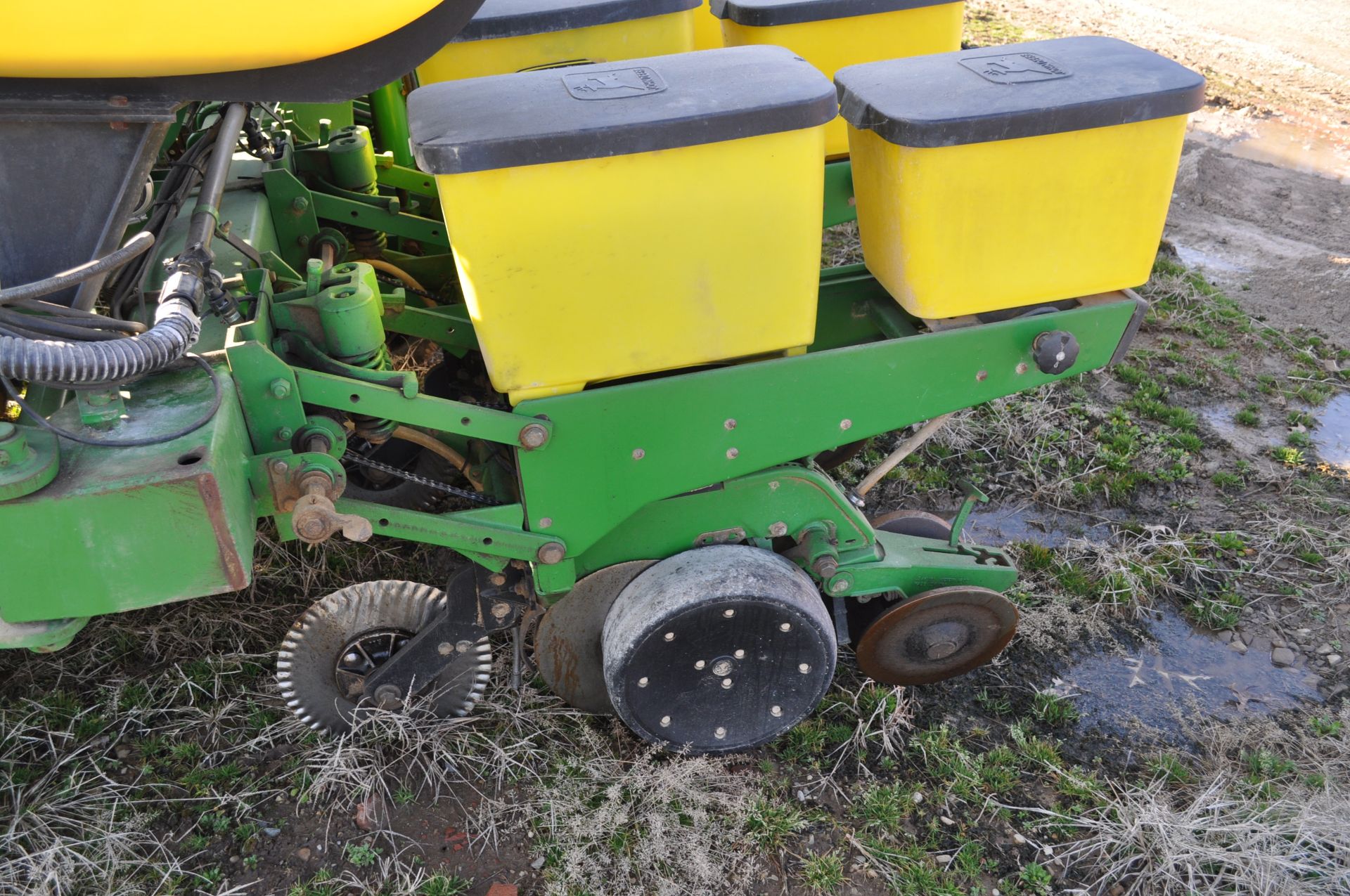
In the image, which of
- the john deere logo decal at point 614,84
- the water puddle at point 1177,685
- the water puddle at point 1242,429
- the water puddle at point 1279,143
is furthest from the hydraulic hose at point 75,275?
the water puddle at point 1279,143

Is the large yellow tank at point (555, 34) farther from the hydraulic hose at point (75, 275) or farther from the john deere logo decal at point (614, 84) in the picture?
the hydraulic hose at point (75, 275)

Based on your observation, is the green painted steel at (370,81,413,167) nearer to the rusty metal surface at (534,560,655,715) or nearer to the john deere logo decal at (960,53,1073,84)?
the rusty metal surface at (534,560,655,715)

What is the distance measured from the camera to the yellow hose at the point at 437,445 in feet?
8.10

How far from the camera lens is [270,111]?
316 cm

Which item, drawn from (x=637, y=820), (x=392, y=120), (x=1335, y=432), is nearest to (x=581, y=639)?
(x=637, y=820)

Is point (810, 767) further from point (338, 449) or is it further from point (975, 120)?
point (975, 120)

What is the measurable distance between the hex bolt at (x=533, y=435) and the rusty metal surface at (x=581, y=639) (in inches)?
19.1

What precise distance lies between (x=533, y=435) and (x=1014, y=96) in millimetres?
1165

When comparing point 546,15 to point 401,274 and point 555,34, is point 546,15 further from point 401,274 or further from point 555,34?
point 401,274

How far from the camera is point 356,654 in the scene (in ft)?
8.22

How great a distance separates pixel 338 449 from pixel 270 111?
162 cm

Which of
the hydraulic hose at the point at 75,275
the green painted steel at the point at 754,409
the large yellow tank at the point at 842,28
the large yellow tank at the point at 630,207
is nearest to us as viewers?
the hydraulic hose at the point at 75,275

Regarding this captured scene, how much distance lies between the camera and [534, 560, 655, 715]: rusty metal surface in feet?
8.05

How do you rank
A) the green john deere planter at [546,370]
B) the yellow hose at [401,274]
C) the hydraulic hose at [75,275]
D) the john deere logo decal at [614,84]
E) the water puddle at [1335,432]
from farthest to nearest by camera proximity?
the water puddle at [1335,432] → the yellow hose at [401,274] → the john deere logo decal at [614,84] → the green john deere planter at [546,370] → the hydraulic hose at [75,275]
